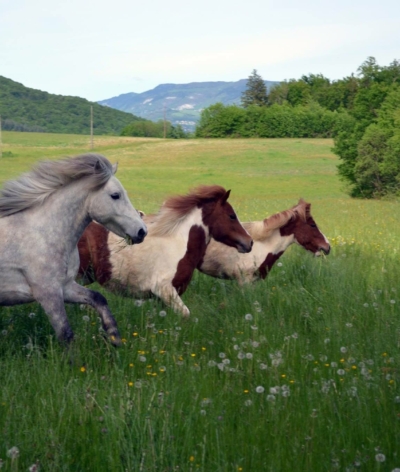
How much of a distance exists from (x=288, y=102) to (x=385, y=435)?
9845 centimetres

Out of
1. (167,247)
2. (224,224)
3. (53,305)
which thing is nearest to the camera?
(53,305)

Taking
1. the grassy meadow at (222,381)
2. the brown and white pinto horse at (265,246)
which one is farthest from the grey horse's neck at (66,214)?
the brown and white pinto horse at (265,246)

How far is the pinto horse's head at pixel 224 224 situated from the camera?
7.84 meters

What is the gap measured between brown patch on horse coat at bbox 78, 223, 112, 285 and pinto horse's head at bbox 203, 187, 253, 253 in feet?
3.63

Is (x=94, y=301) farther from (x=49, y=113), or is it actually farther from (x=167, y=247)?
(x=49, y=113)

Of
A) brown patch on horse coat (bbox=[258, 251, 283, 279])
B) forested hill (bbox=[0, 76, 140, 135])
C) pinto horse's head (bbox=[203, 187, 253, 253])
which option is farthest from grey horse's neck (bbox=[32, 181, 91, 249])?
forested hill (bbox=[0, 76, 140, 135])

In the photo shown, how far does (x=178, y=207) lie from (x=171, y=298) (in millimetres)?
1079

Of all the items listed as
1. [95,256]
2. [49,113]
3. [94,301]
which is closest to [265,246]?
[95,256]

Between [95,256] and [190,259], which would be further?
[95,256]

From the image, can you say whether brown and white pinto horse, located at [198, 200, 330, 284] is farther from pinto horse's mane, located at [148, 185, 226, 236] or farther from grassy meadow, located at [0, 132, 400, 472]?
pinto horse's mane, located at [148, 185, 226, 236]

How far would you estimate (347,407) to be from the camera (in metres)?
4.43

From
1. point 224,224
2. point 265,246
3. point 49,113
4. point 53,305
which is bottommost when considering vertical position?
point 49,113

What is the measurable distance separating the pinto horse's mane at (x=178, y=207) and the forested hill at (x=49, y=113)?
354ft

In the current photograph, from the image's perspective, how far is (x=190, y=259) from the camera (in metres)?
7.50
